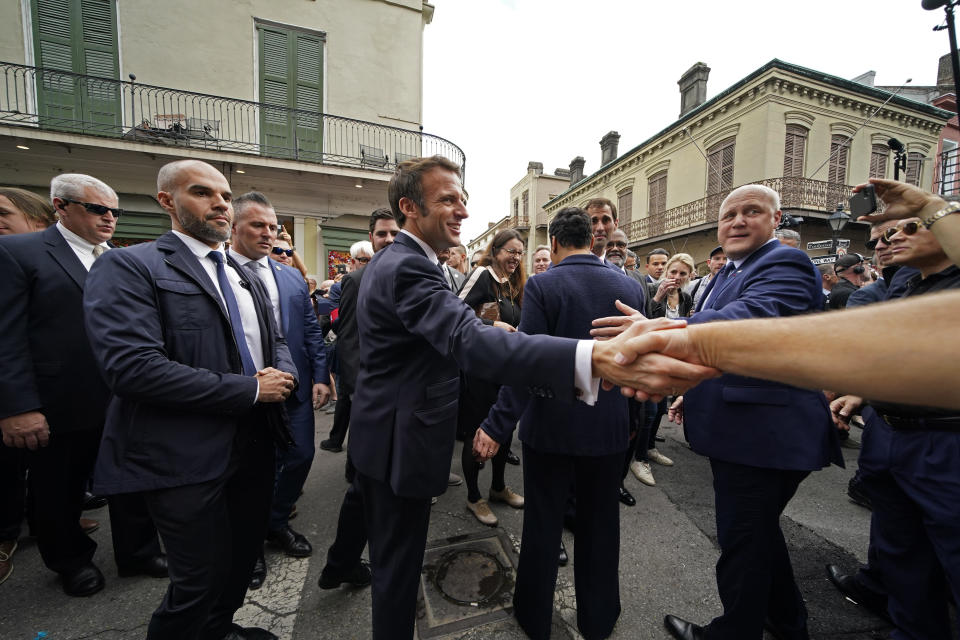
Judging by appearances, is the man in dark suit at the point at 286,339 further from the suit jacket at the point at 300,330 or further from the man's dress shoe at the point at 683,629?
the man's dress shoe at the point at 683,629

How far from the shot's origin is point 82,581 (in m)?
2.31

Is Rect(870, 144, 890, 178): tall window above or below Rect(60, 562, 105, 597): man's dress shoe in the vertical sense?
above

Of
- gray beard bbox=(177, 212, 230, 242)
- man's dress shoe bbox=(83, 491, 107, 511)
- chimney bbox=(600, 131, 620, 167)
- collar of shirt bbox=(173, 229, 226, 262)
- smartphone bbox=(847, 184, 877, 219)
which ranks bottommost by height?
man's dress shoe bbox=(83, 491, 107, 511)

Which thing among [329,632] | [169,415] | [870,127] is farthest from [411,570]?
[870,127]

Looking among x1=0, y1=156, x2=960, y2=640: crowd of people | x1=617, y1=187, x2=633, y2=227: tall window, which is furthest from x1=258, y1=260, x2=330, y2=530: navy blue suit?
x1=617, y1=187, x2=633, y2=227: tall window

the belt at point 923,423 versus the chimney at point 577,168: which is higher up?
the chimney at point 577,168

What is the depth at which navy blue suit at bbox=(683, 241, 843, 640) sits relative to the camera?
5.64 ft

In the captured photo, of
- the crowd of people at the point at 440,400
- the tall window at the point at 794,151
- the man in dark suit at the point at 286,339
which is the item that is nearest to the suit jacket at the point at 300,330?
the man in dark suit at the point at 286,339

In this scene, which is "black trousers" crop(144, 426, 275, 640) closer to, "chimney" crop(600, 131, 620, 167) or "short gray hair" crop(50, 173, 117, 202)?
"short gray hair" crop(50, 173, 117, 202)

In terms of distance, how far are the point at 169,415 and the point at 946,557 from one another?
3507 mm

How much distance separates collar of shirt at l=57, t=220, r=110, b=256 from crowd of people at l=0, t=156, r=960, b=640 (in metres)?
0.01

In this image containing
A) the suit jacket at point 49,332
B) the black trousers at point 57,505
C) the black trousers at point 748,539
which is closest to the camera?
the black trousers at point 748,539

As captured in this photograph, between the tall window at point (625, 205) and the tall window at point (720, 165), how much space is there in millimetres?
4605

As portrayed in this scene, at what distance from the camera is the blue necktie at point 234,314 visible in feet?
5.96
